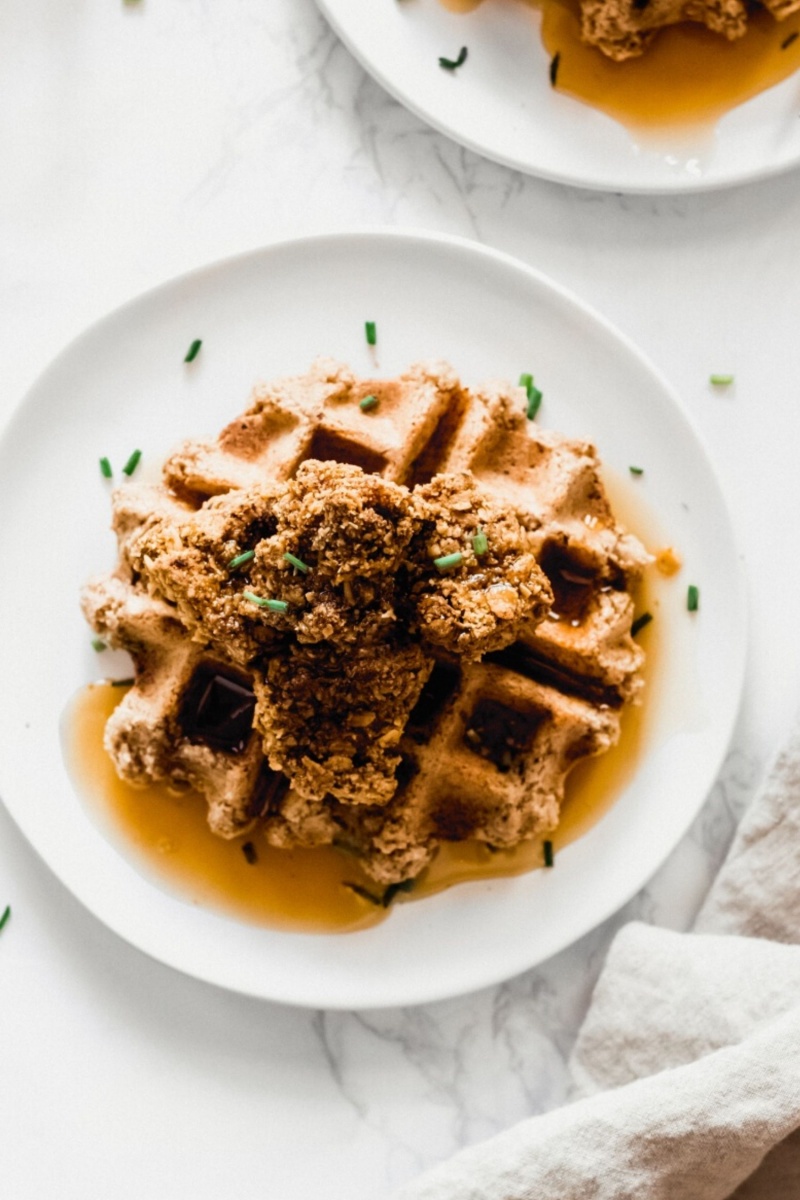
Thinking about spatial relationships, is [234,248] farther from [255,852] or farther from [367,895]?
[367,895]

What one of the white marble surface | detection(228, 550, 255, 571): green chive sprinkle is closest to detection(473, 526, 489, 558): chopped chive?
detection(228, 550, 255, 571): green chive sprinkle

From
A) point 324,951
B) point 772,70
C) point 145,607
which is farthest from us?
point 772,70

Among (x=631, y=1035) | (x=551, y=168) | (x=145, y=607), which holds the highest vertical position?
(x=551, y=168)

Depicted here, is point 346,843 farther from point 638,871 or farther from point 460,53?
point 460,53

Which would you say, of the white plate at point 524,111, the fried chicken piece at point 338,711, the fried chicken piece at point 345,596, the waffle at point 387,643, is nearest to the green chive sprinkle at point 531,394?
the waffle at point 387,643

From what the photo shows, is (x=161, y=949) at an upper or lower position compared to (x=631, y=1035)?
lower

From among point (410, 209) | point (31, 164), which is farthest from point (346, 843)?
point (31, 164)

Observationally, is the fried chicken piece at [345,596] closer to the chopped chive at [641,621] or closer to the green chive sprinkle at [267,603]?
the green chive sprinkle at [267,603]
